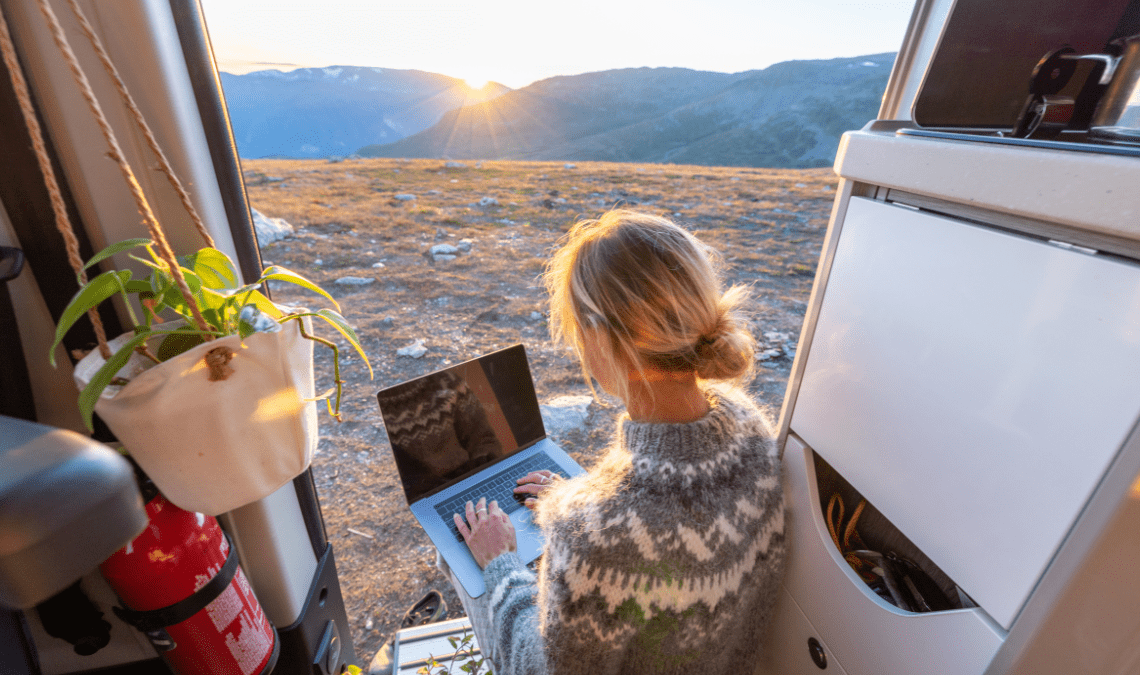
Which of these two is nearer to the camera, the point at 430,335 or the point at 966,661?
the point at 966,661

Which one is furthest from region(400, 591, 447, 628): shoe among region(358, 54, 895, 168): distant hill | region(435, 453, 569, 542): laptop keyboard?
region(358, 54, 895, 168): distant hill

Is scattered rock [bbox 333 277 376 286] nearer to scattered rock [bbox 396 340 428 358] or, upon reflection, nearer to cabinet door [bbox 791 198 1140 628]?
scattered rock [bbox 396 340 428 358]

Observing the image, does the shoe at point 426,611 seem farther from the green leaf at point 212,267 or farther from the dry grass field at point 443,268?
the green leaf at point 212,267

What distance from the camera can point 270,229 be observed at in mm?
3451

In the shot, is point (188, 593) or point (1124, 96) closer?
point (1124, 96)

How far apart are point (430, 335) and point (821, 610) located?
7.09ft

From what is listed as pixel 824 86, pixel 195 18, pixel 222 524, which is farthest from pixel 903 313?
pixel 824 86

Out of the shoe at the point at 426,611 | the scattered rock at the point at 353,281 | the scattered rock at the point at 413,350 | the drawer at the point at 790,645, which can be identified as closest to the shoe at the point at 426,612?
the shoe at the point at 426,611

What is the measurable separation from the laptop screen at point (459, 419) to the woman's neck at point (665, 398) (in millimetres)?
508

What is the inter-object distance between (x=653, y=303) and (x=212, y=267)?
21.9 inches

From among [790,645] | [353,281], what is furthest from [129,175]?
[353,281]

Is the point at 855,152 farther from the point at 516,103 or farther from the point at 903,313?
the point at 516,103

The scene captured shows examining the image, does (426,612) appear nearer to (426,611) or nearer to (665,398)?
(426,611)

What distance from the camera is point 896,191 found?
0.50m
